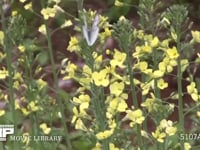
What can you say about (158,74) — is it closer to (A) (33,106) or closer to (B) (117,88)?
(B) (117,88)

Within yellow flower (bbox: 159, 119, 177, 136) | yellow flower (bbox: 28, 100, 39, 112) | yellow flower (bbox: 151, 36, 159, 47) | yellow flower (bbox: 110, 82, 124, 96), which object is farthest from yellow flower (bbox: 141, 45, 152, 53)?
yellow flower (bbox: 28, 100, 39, 112)

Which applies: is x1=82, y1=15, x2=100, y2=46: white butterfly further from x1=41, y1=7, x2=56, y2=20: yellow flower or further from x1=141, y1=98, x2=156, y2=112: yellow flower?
x1=41, y1=7, x2=56, y2=20: yellow flower

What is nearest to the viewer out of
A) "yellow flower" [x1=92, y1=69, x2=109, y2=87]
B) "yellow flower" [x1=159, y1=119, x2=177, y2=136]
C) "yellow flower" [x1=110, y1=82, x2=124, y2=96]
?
"yellow flower" [x1=92, y1=69, x2=109, y2=87]

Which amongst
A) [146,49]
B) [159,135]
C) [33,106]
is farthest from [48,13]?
[159,135]

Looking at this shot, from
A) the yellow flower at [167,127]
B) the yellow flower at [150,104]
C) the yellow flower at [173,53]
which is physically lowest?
the yellow flower at [167,127]

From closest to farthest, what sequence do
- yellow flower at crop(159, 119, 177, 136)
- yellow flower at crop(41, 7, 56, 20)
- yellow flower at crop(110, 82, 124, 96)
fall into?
yellow flower at crop(110, 82, 124, 96) < yellow flower at crop(159, 119, 177, 136) < yellow flower at crop(41, 7, 56, 20)

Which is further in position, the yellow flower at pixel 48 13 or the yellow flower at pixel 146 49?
the yellow flower at pixel 48 13

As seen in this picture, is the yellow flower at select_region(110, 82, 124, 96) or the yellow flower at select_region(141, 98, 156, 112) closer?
the yellow flower at select_region(110, 82, 124, 96)

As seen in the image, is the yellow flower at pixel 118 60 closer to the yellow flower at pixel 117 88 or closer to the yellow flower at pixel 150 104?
the yellow flower at pixel 117 88

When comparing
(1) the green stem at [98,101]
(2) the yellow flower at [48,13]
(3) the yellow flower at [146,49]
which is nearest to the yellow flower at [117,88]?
(1) the green stem at [98,101]

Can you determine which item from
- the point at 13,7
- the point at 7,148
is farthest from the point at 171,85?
the point at 7,148

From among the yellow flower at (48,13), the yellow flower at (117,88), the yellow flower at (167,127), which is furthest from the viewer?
the yellow flower at (48,13)

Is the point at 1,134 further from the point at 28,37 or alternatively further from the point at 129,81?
the point at 28,37

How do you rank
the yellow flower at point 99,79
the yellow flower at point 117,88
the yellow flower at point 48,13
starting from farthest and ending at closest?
the yellow flower at point 48,13
the yellow flower at point 117,88
the yellow flower at point 99,79
